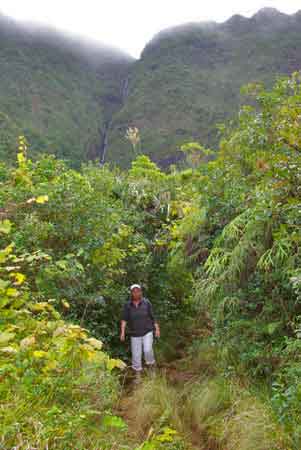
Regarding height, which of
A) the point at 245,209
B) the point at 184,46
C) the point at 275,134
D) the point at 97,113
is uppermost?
the point at 184,46

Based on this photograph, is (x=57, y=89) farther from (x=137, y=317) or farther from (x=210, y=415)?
(x=210, y=415)

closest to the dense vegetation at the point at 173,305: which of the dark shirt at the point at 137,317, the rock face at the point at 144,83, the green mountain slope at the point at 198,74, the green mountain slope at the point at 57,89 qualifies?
the dark shirt at the point at 137,317

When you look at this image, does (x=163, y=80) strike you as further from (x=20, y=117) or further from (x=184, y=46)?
(x=20, y=117)

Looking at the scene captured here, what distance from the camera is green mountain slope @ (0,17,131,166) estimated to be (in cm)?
5081

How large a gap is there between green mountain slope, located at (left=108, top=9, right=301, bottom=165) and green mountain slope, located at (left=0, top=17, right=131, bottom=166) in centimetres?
400

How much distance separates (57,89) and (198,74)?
21165 mm

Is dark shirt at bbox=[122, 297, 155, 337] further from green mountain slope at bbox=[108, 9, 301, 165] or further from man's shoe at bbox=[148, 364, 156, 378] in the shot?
green mountain slope at bbox=[108, 9, 301, 165]

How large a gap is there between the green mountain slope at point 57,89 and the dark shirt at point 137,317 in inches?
1193

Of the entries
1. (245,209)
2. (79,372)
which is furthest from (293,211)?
(79,372)

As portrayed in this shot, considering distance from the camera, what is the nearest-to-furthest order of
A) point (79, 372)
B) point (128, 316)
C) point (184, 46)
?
point (79, 372) → point (128, 316) → point (184, 46)

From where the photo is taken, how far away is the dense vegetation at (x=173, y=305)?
3.03m

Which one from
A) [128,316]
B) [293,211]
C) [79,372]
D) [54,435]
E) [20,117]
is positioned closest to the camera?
[54,435]

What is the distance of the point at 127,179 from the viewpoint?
9758 mm

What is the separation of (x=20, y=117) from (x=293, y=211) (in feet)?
164
